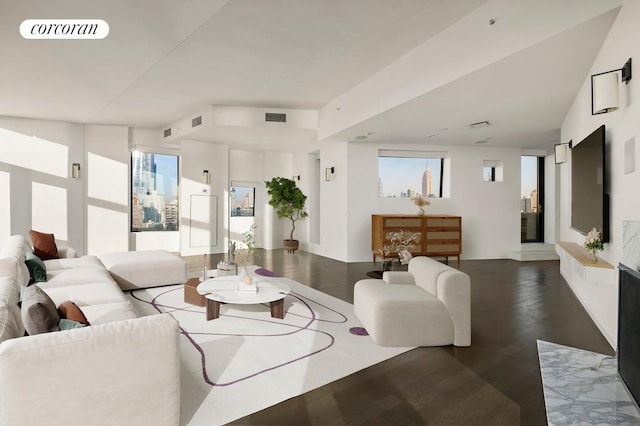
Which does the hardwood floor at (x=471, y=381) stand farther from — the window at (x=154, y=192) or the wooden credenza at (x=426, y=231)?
the window at (x=154, y=192)

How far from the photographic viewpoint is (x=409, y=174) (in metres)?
8.89

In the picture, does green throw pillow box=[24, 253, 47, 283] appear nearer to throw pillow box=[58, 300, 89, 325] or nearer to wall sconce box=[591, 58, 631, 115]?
throw pillow box=[58, 300, 89, 325]

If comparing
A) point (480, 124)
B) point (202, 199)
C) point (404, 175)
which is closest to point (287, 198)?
point (202, 199)

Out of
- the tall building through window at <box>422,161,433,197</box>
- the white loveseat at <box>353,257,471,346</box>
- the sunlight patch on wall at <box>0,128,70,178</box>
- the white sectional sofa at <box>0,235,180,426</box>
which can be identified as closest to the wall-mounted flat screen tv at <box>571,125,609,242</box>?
the white loveseat at <box>353,257,471,346</box>

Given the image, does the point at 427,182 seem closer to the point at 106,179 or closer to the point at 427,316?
the point at 427,316

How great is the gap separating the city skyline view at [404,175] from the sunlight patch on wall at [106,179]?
6.29 metres

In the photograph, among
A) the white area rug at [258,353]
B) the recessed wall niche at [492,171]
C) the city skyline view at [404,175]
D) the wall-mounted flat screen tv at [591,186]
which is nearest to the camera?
the white area rug at [258,353]

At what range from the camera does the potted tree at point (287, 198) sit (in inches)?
372

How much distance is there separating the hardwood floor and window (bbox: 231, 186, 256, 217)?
626 cm

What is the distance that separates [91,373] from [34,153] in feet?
27.9

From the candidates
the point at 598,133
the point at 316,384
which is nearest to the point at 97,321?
the point at 316,384

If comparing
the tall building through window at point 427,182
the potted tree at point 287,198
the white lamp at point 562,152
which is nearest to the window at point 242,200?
the potted tree at point 287,198

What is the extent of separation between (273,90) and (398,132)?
8.31 ft

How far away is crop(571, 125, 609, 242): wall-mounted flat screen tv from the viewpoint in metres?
3.39
